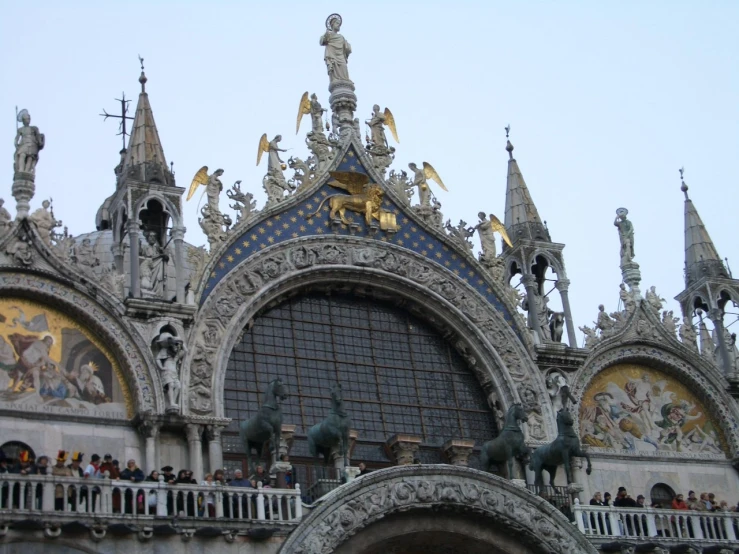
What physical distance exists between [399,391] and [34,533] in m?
8.80

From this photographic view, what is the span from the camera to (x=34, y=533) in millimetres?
20422

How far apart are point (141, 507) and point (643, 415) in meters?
11.9

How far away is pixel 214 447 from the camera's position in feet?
78.7

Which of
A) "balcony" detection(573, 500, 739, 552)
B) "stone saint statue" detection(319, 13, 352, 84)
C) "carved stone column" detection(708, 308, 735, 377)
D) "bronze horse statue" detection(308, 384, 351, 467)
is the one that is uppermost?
"stone saint statue" detection(319, 13, 352, 84)

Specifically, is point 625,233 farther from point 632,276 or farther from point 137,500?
point 137,500

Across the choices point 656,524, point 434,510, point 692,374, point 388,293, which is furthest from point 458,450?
point 692,374

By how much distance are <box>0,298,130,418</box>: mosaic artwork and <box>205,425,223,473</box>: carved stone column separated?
4.99ft

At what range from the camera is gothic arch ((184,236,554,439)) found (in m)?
25.7

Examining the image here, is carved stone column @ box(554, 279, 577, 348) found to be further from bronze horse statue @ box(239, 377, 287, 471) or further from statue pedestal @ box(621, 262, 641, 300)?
bronze horse statue @ box(239, 377, 287, 471)

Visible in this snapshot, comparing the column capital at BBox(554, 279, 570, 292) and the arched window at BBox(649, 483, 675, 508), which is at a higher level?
the column capital at BBox(554, 279, 570, 292)

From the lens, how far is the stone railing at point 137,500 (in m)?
20.5

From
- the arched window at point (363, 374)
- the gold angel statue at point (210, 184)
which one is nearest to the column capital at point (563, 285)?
the arched window at point (363, 374)

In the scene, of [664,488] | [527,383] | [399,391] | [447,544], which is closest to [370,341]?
[399,391]

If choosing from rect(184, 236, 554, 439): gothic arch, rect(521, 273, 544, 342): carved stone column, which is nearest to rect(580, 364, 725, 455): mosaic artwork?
rect(184, 236, 554, 439): gothic arch
